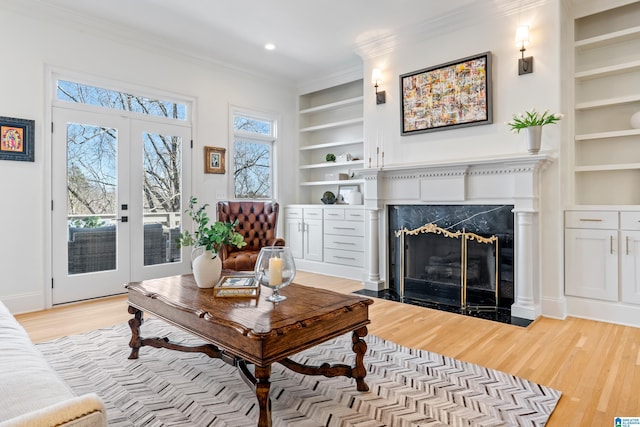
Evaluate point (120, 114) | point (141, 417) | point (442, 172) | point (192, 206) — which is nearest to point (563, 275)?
point (442, 172)

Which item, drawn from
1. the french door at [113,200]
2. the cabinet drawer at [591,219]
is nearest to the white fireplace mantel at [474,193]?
the cabinet drawer at [591,219]

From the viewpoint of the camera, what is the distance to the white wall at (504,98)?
324 centimetres

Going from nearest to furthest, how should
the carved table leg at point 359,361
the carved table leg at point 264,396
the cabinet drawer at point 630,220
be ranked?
1. the carved table leg at point 264,396
2. the carved table leg at point 359,361
3. the cabinet drawer at point 630,220

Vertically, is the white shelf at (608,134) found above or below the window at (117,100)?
below

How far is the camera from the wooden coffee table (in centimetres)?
152

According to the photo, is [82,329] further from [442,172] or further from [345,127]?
[345,127]

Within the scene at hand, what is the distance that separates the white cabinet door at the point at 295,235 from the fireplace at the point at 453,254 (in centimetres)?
164

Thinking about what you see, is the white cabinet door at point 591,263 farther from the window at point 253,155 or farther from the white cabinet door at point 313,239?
the window at point 253,155

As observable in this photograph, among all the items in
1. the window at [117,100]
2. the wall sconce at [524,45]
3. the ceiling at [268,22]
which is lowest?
the window at [117,100]

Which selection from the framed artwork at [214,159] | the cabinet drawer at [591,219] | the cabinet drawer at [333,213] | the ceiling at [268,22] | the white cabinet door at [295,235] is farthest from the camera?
the white cabinet door at [295,235]

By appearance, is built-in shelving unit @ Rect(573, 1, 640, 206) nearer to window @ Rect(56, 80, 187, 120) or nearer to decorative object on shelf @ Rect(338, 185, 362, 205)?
decorative object on shelf @ Rect(338, 185, 362, 205)

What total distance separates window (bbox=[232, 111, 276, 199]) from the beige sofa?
3888mm

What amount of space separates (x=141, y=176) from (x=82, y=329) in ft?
6.05

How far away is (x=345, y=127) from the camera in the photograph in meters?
5.66
